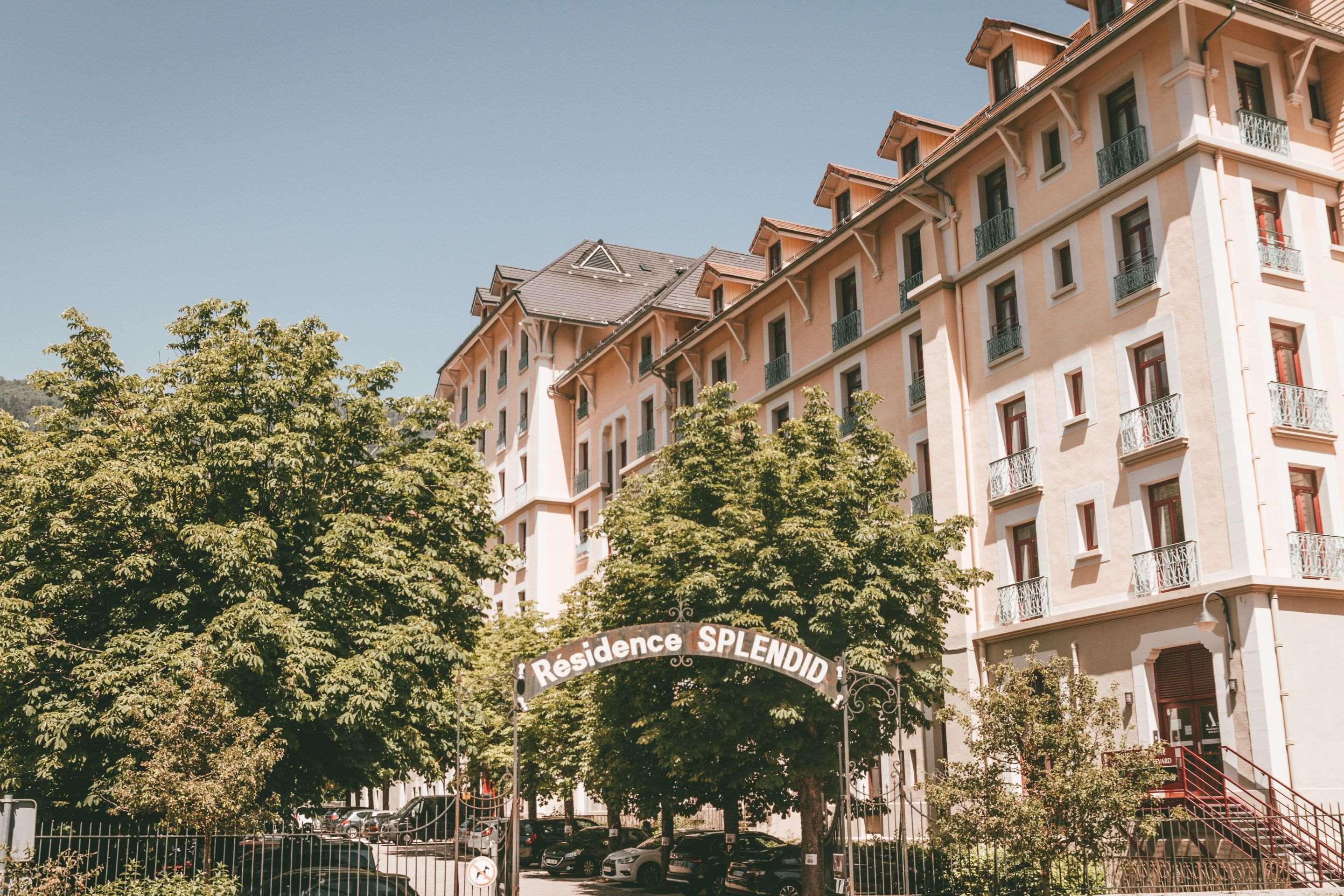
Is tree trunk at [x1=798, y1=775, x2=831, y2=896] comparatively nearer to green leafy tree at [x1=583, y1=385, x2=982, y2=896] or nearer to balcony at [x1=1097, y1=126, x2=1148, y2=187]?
green leafy tree at [x1=583, y1=385, x2=982, y2=896]

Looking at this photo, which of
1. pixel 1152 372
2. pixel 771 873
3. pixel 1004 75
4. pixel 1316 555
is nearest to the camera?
pixel 1316 555

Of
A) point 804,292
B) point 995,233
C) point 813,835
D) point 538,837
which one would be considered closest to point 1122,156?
point 995,233

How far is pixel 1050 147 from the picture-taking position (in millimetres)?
29000

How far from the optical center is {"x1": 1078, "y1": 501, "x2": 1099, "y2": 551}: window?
86.8 ft

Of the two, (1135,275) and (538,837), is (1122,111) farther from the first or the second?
(538,837)

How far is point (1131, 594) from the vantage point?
24922mm

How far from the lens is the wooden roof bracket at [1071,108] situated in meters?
27.6

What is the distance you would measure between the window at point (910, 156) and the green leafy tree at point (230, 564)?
55.7 feet

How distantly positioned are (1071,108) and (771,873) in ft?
60.4

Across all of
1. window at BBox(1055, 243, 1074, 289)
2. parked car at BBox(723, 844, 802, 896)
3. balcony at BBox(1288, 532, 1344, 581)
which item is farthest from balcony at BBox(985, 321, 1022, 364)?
parked car at BBox(723, 844, 802, 896)

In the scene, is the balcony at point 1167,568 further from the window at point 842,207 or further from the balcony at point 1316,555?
the window at point 842,207

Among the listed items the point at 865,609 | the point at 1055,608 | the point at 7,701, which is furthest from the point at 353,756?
the point at 1055,608

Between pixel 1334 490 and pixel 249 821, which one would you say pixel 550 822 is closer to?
pixel 249 821

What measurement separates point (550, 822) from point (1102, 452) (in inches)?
892
